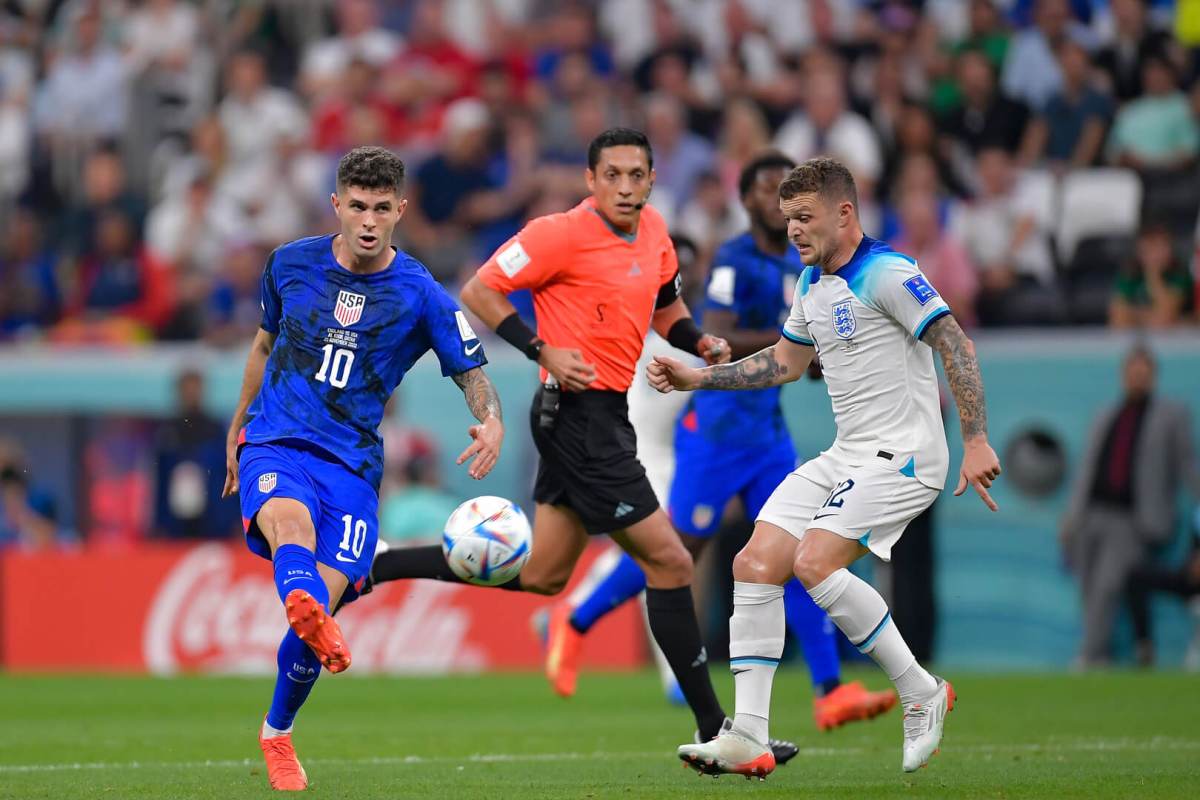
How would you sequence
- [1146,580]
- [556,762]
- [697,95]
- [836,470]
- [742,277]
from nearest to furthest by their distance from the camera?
1. [836,470]
2. [556,762]
3. [742,277]
4. [1146,580]
5. [697,95]

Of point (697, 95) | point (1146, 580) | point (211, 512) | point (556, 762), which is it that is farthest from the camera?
point (697, 95)

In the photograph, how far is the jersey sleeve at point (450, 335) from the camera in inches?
300

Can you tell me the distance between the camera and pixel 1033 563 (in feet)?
51.1

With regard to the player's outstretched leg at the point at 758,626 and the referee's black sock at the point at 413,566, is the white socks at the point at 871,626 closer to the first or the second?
the player's outstretched leg at the point at 758,626

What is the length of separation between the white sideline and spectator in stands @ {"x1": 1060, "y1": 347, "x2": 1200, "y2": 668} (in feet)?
19.4

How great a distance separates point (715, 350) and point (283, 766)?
2661mm

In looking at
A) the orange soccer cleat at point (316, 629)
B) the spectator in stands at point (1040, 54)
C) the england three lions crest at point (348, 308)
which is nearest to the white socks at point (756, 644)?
the orange soccer cleat at point (316, 629)

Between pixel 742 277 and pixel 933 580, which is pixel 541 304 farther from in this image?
pixel 933 580

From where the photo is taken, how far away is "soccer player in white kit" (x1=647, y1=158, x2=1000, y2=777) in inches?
287

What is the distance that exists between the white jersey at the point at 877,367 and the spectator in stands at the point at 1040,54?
10.1 meters

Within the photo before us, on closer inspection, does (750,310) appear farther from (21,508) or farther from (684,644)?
(21,508)

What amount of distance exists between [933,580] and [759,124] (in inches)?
177

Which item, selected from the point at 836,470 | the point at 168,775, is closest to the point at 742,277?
the point at 836,470

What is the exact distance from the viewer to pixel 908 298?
23.7 ft
